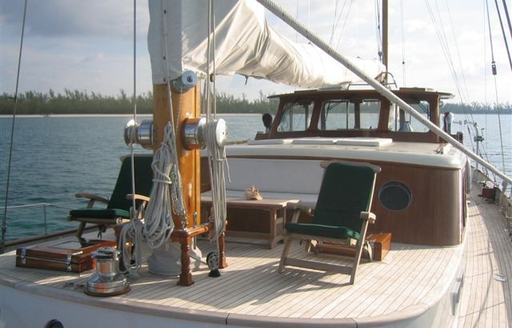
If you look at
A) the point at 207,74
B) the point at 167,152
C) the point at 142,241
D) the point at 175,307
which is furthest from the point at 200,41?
the point at 175,307

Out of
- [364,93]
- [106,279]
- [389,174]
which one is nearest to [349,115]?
[364,93]

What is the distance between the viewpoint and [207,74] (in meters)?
4.05

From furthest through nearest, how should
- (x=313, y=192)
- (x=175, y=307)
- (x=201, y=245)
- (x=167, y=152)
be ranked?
(x=313, y=192) → (x=201, y=245) → (x=167, y=152) → (x=175, y=307)

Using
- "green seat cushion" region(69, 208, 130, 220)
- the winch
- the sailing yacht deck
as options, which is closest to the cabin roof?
the sailing yacht deck

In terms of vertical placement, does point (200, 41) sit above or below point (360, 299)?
above

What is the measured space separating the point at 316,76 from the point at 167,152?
9.10 ft

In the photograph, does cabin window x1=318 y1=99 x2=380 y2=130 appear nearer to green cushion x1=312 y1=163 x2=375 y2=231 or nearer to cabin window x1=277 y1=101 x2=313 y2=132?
cabin window x1=277 y1=101 x2=313 y2=132

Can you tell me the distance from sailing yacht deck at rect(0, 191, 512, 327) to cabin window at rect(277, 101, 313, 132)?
3355 millimetres

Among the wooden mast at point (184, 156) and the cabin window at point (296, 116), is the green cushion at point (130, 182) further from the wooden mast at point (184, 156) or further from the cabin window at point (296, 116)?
the cabin window at point (296, 116)

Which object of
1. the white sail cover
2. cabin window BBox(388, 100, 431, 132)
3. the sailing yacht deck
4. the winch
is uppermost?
the white sail cover

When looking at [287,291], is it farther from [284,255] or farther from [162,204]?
[162,204]

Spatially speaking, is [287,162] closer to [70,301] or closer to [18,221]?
[70,301]

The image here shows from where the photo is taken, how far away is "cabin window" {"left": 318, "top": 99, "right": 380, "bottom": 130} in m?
7.95

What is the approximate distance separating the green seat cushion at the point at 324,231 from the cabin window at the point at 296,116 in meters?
4.20
